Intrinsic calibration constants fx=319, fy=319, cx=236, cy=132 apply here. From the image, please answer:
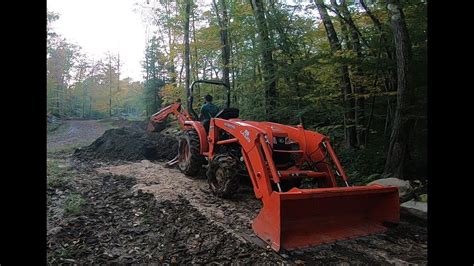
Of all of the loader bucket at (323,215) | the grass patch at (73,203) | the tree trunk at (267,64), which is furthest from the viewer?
the tree trunk at (267,64)

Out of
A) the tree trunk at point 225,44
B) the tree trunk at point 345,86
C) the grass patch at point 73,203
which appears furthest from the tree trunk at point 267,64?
the grass patch at point 73,203

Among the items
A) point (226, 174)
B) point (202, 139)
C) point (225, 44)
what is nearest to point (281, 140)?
point (226, 174)

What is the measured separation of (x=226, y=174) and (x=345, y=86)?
14.2 ft

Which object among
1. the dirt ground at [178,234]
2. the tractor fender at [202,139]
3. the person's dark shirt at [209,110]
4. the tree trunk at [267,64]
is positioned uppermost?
the tree trunk at [267,64]

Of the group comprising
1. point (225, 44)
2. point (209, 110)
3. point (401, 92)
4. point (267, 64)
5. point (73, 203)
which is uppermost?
point (225, 44)

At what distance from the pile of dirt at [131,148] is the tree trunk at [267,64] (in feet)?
11.9

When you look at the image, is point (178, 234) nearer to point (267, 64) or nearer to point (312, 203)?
point (312, 203)

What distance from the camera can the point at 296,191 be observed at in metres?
3.42

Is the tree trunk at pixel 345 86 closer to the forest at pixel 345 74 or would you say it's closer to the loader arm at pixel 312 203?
the forest at pixel 345 74

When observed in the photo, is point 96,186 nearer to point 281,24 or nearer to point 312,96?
point 312,96

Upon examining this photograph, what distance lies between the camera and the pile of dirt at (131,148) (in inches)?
408

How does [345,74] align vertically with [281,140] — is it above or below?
above

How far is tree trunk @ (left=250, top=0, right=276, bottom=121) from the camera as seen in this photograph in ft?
26.5

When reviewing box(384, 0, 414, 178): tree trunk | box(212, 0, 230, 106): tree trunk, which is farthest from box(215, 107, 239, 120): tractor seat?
box(212, 0, 230, 106): tree trunk
